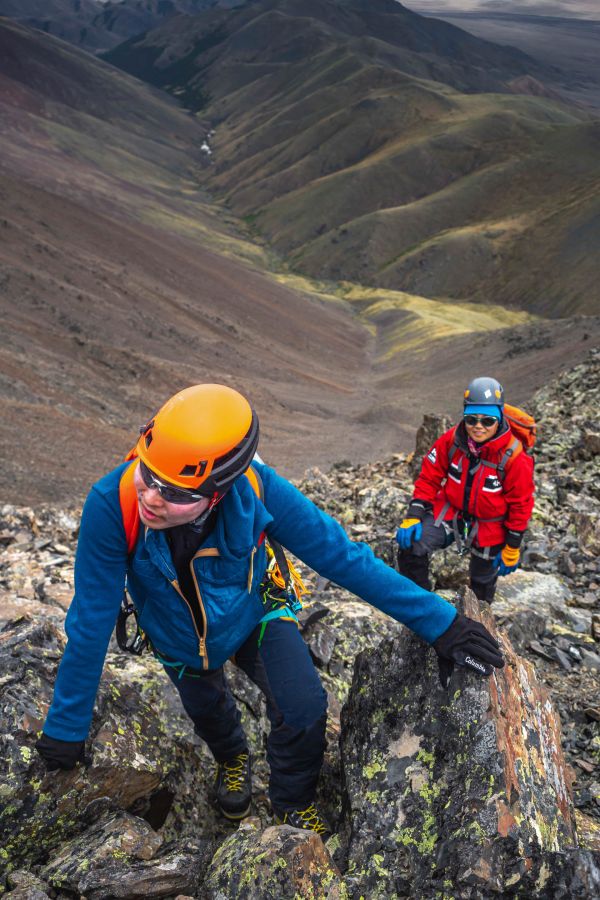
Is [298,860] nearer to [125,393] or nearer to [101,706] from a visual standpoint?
[101,706]

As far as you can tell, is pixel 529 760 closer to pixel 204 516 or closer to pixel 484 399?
pixel 204 516

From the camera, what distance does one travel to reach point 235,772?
172 inches

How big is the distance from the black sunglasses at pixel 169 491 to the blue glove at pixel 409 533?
4.03 metres

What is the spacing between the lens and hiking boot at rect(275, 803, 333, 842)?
3.88 metres

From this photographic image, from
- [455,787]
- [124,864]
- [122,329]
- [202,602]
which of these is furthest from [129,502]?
[122,329]

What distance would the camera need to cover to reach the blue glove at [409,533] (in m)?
6.92

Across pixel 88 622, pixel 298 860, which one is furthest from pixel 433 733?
pixel 88 622

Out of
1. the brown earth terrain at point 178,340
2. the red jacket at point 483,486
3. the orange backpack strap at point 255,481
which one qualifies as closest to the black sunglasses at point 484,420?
the red jacket at point 483,486

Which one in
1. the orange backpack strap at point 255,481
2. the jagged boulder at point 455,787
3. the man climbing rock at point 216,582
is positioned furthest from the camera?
the orange backpack strap at point 255,481

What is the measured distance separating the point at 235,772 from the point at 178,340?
131ft

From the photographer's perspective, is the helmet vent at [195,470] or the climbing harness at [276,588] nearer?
the helmet vent at [195,470]

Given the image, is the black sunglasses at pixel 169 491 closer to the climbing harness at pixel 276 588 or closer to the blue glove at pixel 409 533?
the climbing harness at pixel 276 588

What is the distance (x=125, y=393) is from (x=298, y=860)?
30.1 meters

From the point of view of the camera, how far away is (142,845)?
361cm
